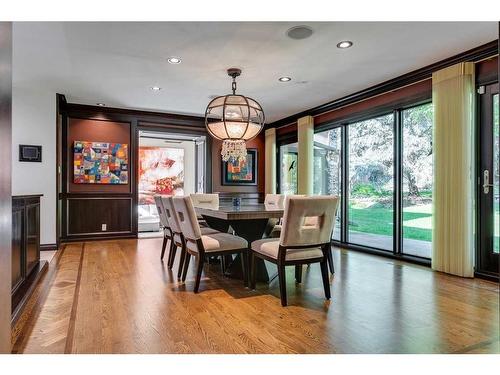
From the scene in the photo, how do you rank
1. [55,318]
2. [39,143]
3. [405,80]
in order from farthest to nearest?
1. [39,143]
2. [405,80]
3. [55,318]

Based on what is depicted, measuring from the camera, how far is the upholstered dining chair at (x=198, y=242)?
9.85 ft

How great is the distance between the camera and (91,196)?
236 inches

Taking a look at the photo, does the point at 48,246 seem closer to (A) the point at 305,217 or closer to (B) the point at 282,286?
A: (B) the point at 282,286

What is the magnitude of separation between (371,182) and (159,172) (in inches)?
243

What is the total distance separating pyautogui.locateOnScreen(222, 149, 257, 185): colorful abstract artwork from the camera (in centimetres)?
734

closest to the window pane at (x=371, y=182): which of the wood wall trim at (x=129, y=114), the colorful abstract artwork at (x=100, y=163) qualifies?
the wood wall trim at (x=129, y=114)

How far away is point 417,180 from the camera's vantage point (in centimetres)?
440

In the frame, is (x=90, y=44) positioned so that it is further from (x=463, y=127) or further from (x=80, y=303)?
(x=463, y=127)

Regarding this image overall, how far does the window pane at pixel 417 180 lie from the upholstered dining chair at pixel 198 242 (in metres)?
2.58

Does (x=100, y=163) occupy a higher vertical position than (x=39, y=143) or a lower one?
lower

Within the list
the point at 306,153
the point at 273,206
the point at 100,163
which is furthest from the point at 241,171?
the point at 273,206

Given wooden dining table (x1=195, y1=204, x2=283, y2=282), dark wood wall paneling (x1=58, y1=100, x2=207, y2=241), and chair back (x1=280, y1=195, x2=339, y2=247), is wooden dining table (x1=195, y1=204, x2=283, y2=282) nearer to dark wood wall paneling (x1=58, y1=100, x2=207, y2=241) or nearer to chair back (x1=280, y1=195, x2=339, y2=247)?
chair back (x1=280, y1=195, x2=339, y2=247)

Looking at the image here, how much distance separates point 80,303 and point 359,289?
2489 mm

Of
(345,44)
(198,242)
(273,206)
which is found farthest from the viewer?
(273,206)
